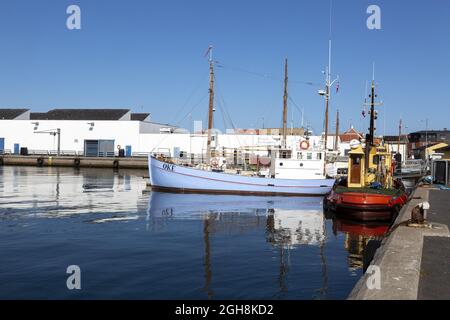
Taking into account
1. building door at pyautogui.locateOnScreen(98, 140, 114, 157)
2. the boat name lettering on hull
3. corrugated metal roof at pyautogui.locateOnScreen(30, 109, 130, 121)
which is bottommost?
the boat name lettering on hull

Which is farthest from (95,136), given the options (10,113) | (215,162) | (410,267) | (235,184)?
(410,267)

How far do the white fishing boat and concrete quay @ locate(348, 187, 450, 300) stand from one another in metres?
23.7

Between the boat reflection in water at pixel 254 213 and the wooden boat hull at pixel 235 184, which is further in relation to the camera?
the wooden boat hull at pixel 235 184

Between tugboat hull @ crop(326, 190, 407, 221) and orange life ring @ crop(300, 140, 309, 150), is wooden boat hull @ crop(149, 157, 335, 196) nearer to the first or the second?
orange life ring @ crop(300, 140, 309, 150)

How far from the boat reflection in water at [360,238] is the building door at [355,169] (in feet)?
17.3

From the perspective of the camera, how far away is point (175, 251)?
1520cm

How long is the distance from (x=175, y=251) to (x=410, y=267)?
27.2ft

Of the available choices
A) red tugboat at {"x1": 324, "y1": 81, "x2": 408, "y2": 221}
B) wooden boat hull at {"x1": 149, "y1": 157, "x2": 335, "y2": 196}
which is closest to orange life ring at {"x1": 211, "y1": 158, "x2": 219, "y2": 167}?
wooden boat hull at {"x1": 149, "y1": 157, "x2": 335, "y2": 196}

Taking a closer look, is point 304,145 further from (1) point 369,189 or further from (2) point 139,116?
(2) point 139,116

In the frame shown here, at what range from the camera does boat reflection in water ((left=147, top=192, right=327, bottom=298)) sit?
52.1 ft

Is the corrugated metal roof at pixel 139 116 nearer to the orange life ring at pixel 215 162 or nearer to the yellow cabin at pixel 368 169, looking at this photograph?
the orange life ring at pixel 215 162

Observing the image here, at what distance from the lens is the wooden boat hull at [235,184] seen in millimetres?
37250

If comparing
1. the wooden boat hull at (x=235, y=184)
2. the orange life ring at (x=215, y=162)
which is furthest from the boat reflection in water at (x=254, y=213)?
the orange life ring at (x=215, y=162)
